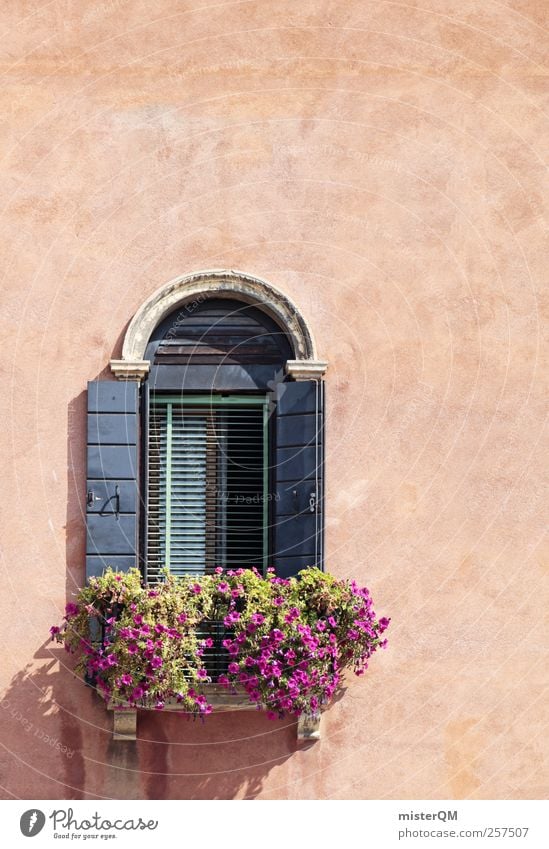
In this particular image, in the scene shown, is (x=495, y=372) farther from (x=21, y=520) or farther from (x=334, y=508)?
(x=21, y=520)

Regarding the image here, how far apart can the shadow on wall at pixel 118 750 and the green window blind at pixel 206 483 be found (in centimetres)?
118

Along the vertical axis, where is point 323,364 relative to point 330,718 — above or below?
above

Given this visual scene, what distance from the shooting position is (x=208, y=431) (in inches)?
559

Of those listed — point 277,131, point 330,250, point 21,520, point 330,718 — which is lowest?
point 330,718

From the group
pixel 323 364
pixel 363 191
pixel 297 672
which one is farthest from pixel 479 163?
pixel 297 672

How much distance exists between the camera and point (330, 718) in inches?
532

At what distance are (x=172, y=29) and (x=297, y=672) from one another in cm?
522

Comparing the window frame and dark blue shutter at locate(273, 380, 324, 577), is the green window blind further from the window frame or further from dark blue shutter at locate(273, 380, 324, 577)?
dark blue shutter at locate(273, 380, 324, 577)

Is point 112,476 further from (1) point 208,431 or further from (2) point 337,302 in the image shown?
(2) point 337,302

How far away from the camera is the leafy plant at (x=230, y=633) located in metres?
12.8

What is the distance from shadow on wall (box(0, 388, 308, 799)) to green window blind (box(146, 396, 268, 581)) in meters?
1.18

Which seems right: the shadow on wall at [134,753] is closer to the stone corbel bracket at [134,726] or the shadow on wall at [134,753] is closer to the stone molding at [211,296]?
the stone corbel bracket at [134,726]

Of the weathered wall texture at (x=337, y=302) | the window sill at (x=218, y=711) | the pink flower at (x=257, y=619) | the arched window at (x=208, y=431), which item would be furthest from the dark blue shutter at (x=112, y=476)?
the pink flower at (x=257, y=619)

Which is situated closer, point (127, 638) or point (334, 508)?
point (127, 638)
